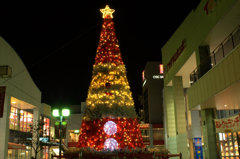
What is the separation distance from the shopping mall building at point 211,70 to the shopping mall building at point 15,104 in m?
13.8

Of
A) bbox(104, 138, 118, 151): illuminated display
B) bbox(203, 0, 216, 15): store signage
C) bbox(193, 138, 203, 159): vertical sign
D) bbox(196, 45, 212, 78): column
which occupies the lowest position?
bbox(193, 138, 203, 159): vertical sign

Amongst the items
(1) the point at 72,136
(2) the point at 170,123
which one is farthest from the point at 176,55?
(1) the point at 72,136

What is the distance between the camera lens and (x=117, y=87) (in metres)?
19.9

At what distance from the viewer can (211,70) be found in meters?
15.3

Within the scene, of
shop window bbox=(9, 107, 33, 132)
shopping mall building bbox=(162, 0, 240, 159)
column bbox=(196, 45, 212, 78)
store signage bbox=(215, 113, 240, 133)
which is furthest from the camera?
shop window bbox=(9, 107, 33, 132)

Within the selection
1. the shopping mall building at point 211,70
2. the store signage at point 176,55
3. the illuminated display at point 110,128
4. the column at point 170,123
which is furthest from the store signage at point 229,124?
the column at point 170,123

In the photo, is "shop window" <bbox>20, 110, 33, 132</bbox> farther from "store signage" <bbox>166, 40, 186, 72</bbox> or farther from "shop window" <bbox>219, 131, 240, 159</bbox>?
"shop window" <bbox>219, 131, 240, 159</bbox>

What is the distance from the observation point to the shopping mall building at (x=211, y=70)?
13.9 metres

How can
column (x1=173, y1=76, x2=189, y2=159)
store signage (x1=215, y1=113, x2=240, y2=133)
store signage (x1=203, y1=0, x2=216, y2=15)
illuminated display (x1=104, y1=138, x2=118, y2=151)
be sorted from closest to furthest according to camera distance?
store signage (x1=203, y1=0, x2=216, y2=15), store signage (x1=215, y1=113, x2=240, y2=133), illuminated display (x1=104, y1=138, x2=118, y2=151), column (x1=173, y1=76, x2=189, y2=159)

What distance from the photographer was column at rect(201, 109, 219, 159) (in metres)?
18.0

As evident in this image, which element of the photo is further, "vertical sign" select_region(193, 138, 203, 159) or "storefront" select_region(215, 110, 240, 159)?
"vertical sign" select_region(193, 138, 203, 159)

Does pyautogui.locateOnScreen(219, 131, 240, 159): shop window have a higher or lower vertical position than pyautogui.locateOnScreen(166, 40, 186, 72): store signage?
lower

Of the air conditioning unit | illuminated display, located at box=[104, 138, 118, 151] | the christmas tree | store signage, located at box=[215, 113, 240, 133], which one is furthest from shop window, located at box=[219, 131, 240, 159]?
the air conditioning unit

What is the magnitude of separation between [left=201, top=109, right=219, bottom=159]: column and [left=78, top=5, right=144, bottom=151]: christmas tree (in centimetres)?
447
